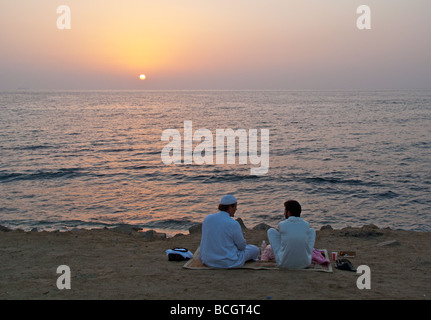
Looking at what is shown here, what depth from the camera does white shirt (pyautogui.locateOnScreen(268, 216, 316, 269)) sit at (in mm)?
7199

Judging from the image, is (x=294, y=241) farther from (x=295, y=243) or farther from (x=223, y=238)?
(x=223, y=238)

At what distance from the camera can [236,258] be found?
24.7ft

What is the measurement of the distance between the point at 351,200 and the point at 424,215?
9.92 feet

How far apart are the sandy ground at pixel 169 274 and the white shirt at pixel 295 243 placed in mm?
197

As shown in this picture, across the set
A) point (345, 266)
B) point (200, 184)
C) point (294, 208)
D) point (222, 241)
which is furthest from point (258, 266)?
point (200, 184)

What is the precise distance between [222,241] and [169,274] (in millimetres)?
1088

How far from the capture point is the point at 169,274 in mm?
7242

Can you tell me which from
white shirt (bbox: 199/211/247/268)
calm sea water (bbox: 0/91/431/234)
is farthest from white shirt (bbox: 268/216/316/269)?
calm sea water (bbox: 0/91/431/234)

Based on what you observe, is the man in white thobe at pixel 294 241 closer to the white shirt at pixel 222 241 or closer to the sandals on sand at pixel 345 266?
the sandals on sand at pixel 345 266

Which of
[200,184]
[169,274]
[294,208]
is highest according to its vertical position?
[294,208]

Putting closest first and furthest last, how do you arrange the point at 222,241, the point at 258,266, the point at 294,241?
the point at 294,241 → the point at 222,241 → the point at 258,266

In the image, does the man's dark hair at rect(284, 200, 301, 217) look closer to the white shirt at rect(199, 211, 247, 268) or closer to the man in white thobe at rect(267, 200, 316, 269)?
the man in white thobe at rect(267, 200, 316, 269)
